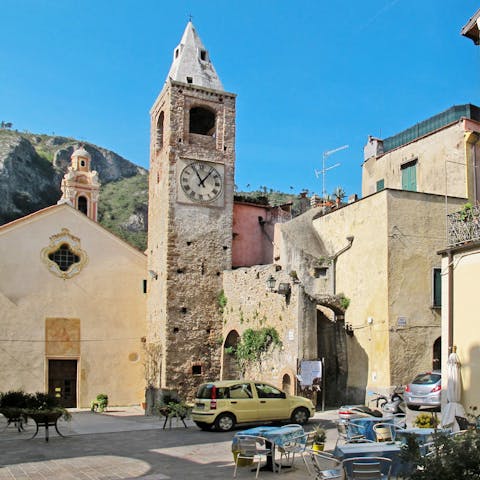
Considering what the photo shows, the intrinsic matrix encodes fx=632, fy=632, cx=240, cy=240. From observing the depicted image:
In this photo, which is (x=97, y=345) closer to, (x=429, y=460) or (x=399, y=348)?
(x=399, y=348)

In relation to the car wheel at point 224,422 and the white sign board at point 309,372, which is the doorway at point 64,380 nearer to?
the white sign board at point 309,372

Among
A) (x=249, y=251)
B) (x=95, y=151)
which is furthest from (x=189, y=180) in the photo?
(x=95, y=151)

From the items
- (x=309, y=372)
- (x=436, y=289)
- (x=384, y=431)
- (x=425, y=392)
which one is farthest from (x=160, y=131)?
(x=384, y=431)

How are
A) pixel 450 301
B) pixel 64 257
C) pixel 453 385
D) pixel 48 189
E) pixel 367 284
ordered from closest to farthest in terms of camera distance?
pixel 453 385 < pixel 450 301 < pixel 367 284 < pixel 64 257 < pixel 48 189

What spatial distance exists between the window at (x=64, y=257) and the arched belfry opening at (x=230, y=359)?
26.2 ft

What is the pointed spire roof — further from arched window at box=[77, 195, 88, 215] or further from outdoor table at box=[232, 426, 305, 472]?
outdoor table at box=[232, 426, 305, 472]

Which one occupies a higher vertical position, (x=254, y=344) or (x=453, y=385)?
(x=254, y=344)

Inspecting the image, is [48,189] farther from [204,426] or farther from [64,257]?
[204,426]

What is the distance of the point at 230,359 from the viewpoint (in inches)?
984

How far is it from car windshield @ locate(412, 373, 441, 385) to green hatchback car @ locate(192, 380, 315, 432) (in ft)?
10.0

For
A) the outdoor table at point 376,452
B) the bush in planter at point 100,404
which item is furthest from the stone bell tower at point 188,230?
the outdoor table at point 376,452

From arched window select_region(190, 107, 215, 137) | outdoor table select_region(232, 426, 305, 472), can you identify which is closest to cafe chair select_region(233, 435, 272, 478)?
outdoor table select_region(232, 426, 305, 472)

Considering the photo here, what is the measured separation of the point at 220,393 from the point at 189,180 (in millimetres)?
11762

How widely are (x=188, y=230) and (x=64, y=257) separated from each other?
615 centimetres
